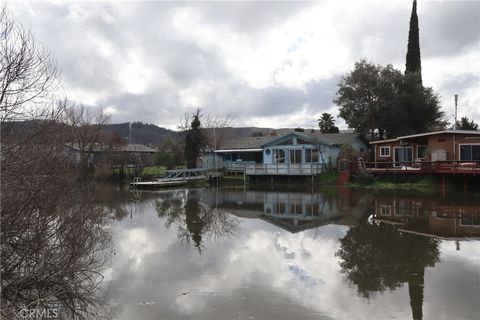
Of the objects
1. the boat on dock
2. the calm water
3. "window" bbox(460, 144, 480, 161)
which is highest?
"window" bbox(460, 144, 480, 161)

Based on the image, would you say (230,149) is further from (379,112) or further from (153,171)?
(379,112)

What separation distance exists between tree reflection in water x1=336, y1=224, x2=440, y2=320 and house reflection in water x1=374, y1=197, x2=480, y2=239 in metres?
1.23

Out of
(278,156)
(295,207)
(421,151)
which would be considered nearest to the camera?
(295,207)

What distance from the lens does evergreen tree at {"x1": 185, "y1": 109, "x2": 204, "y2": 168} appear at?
145ft

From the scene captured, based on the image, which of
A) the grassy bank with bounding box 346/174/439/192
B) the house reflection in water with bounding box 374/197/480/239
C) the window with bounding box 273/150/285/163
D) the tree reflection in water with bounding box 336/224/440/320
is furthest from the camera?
the window with bounding box 273/150/285/163

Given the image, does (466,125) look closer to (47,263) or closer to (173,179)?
(173,179)

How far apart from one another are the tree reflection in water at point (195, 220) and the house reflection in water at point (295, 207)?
43.1 inches

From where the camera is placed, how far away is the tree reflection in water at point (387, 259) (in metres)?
8.52

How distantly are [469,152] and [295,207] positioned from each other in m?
14.0

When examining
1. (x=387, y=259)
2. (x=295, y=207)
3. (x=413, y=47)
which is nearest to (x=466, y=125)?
(x=413, y=47)

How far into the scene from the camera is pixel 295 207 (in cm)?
2195

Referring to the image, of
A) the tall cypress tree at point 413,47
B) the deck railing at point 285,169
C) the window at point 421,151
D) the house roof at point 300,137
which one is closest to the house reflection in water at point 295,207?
the deck railing at point 285,169

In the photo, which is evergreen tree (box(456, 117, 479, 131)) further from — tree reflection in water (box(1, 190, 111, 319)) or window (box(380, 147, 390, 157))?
tree reflection in water (box(1, 190, 111, 319))

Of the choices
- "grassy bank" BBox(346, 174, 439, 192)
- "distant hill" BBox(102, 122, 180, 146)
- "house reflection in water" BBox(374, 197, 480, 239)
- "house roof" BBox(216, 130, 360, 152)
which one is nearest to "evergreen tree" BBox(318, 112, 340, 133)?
"house roof" BBox(216, 130, 360, 152)
